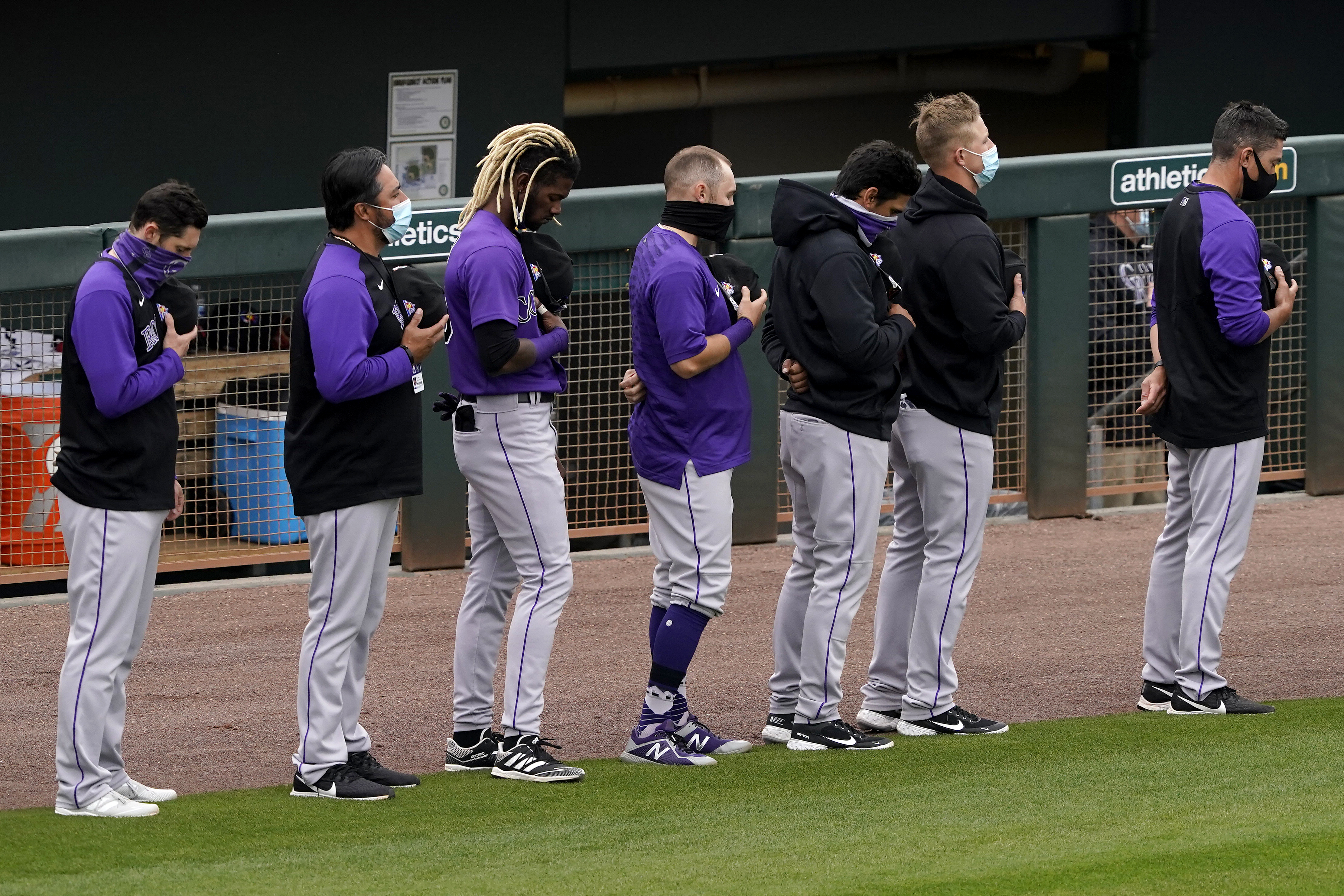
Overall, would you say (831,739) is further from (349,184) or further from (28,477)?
(28,477)

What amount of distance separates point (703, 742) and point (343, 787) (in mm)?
1188

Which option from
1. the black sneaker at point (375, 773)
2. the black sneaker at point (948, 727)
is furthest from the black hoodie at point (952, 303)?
the black sneaker at point (375, 773)

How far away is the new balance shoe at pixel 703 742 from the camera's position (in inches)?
231

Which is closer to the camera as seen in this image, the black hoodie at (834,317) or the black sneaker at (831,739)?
the black hoodie at (834,317)

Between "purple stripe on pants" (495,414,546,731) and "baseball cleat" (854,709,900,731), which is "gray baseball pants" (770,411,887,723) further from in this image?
"purple stripe on pants" (495,414,546,731)

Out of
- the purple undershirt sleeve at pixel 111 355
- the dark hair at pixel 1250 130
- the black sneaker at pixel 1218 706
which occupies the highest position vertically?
the dark hair at pixel 1250 130

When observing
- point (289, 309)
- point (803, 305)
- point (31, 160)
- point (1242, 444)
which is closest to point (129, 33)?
point (31, 160)

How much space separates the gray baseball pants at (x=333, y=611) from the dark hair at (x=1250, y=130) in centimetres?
299

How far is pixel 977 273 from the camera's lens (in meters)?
5.83

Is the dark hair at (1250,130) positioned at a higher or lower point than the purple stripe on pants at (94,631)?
higher

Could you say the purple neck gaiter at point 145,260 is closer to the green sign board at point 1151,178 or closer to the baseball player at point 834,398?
the baseball player at point 834,398

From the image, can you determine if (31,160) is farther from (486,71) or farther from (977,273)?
(977,273)

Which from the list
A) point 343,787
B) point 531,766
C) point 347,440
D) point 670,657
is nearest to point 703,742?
point 670,657

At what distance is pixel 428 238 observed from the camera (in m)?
8.77
